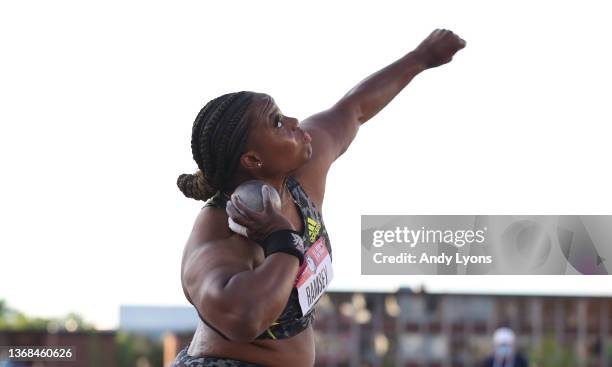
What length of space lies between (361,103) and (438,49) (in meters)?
0.39

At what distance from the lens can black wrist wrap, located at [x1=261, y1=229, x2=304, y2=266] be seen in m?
2.52

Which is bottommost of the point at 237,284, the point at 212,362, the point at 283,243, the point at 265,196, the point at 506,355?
the point at 506,355

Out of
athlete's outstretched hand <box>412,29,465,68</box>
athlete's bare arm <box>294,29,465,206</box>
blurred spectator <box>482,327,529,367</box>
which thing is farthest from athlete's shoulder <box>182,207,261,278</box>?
blurred spectator <box>482,327,529,367</box>

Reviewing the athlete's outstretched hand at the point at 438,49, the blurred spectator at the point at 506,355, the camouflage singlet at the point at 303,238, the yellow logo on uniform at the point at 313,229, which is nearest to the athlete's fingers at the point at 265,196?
the camouflage singlet at the point at 303,238

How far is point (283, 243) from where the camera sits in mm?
2529

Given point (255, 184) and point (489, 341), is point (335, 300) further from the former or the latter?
point (255, 184)

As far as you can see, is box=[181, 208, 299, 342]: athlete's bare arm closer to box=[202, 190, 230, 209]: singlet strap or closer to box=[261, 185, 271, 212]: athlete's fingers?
box=[261, 185, 271, 212]: athlete's fingers

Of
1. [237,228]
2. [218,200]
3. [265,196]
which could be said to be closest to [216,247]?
[237,228]

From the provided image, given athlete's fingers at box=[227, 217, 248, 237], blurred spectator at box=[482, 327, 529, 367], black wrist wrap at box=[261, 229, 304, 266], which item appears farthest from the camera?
blurred spectator at box=[482, 327, 529, 367]

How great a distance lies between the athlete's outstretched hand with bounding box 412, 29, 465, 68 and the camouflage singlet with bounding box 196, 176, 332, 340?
0.99m

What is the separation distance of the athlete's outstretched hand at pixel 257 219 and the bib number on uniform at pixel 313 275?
0.26 metres

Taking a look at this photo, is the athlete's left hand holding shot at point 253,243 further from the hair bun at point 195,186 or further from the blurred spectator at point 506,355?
the blurred spectator at point 506,355

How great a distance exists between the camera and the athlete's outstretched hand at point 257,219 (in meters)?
2.58

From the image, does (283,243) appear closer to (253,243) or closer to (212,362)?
(253,243)
